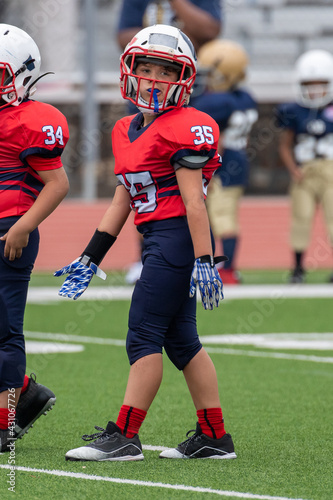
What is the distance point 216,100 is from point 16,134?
6314 mm

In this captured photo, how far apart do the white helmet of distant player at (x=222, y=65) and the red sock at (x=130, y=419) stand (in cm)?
698

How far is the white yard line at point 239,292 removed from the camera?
8.87 metres

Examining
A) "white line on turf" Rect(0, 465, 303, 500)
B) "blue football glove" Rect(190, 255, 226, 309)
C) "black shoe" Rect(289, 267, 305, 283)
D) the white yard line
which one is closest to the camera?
"white line on turf" Rect(0, 465, 303, 500)

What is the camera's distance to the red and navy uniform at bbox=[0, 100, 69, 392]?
365 centimetres

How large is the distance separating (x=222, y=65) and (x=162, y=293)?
685cm

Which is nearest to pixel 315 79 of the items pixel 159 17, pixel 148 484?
pixel 159 17

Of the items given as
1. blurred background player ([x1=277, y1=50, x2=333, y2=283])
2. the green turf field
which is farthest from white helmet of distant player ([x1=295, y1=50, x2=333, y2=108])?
the green turf field

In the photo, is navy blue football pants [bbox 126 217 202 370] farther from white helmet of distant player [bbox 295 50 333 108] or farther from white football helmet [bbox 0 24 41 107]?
white helmet of distant player [bbox 295 50 333 108]

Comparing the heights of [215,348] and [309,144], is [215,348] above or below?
below

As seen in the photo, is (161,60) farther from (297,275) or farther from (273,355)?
(297,275)

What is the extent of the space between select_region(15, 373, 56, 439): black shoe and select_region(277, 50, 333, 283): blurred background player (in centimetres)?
639

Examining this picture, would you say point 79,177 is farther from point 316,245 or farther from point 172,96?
point 172,96

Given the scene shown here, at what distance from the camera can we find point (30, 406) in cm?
386

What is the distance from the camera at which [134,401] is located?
3.52 m
